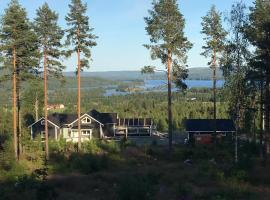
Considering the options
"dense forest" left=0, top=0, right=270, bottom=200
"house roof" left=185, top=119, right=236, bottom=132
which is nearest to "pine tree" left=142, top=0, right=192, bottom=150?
"dense forest" left=0, top=0, right=270, bottom=200

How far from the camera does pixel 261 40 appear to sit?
30.0 metres

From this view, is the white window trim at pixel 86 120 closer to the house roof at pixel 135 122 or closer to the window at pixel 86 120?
the window at pixel 86 120

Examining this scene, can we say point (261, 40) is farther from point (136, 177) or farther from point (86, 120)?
point (86, 120)

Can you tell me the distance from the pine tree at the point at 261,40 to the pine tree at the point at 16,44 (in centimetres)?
1804

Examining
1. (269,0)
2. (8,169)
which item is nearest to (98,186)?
(8,169)

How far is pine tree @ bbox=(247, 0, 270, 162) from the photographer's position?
97.7 feet

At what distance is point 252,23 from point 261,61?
3.27 m

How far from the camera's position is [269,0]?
32406mm

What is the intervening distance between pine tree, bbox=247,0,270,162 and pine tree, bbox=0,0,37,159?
18.0 metres

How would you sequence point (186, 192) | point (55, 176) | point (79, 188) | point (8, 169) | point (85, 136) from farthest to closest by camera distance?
point (85, 136), point (8, 169), point (55, 176), point (79, 188), point (186, 192)

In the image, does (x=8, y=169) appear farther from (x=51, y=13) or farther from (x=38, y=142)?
(x=51, y=13)

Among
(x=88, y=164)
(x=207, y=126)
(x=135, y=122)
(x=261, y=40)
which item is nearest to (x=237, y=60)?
(x=261, y=40)

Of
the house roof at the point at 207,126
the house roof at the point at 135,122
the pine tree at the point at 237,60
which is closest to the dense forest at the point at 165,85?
the pine tree at the point at 237,60

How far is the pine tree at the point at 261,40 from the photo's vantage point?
29.8 metres
